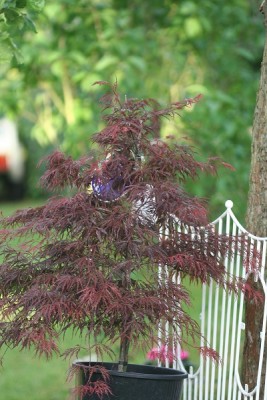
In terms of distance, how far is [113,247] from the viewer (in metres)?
4.33

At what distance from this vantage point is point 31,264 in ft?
14.5

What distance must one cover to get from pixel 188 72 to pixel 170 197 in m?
5.81

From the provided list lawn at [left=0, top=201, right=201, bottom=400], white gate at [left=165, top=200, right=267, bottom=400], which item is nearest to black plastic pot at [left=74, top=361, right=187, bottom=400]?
white gate at [left=165, top=200, right=267, bottom=400]

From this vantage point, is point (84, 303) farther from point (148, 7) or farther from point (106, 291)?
point (148, 7)

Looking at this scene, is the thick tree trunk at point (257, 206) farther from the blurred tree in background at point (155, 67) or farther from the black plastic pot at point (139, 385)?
the blurred tree in background at point (155, 67)

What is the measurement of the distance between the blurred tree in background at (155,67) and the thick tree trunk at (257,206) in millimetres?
3251

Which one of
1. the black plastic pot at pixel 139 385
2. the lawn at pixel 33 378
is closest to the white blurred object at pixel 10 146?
the lawn at pixel 33 378

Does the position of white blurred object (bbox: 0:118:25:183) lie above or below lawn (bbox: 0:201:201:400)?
above

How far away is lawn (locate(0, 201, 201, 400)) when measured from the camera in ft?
21.9

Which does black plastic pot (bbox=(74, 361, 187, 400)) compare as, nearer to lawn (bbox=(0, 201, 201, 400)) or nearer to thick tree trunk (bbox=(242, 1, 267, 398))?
thick tree trunk (bbox=(242, 1, 267, 398))

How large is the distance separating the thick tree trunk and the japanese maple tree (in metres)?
0.39

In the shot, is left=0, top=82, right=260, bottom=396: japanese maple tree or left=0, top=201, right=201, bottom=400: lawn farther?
left=0, top=201, right=201, bottom=400: lawn

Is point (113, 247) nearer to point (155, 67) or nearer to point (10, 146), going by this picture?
point (155, 67)

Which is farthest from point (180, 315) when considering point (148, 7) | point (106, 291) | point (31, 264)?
point (148, 7)
